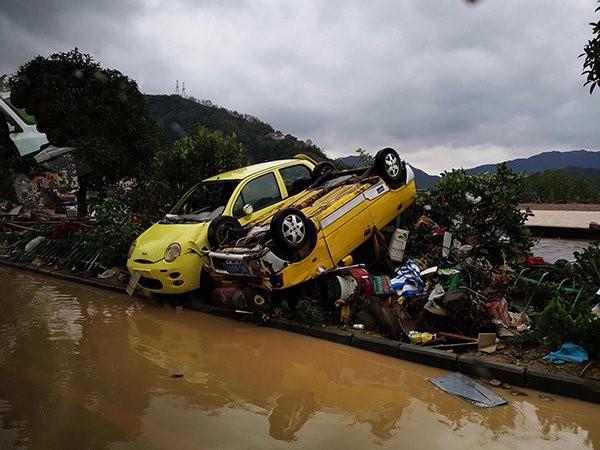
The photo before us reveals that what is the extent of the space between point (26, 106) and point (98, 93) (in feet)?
9.63

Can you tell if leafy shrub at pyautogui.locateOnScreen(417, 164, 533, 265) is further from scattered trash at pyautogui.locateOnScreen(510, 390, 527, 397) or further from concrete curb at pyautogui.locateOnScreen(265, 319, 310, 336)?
concrete curb at pyautogui.locateOnScreen(265, 319, 310, 336)

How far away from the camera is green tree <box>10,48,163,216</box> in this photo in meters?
18.6

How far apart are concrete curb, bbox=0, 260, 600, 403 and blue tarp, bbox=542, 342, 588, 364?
29 centimetres

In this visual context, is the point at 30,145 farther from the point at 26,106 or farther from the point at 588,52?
the point at 588,52

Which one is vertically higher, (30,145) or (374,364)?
(30,145)

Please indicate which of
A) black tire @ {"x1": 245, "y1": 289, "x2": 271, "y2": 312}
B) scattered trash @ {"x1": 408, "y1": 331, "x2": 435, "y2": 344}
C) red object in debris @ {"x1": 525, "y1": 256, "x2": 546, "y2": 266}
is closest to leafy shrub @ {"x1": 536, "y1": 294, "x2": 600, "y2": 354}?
scattered trash @ {"x1": 408, "y1": 331, "x2": 435, "y2": 344}

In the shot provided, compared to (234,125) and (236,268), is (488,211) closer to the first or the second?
(236,268)

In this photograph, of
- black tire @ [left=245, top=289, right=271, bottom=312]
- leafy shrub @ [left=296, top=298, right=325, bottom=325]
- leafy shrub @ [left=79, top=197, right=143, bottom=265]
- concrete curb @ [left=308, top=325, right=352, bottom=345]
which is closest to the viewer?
concrete curb @ [left=308, top=325, right=352, bottom=345]

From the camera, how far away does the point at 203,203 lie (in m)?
8.40

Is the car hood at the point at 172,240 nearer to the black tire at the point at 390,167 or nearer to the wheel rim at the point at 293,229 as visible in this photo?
the wheel rim at the point at 293,229

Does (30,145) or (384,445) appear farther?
(30,145)

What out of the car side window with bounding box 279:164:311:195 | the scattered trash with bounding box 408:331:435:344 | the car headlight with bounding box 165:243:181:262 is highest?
the car side window with bounding box 279:164:311:195

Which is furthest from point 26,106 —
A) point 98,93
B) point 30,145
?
point 30,145

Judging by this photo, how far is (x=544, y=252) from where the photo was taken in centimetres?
1070
